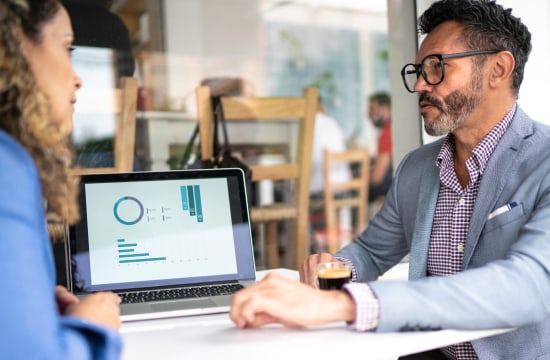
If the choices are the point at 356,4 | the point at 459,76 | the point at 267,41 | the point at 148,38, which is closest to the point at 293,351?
the point at 459,76

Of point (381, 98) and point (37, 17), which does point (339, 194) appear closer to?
point (381, 98)

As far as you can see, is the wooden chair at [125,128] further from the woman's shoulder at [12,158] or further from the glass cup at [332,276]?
the woman's shoulder at [12,158]

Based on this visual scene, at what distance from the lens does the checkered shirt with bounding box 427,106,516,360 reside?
147 centimetres

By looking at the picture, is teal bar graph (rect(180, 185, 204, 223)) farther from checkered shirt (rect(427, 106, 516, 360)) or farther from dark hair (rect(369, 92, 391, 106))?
dark hair (rect(369, 92, 391, 106))

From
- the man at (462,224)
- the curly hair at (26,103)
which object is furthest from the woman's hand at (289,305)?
the curly hair at (26,103)

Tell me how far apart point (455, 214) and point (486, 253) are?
159 millimetres

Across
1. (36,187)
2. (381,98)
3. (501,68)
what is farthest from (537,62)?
(381,98)

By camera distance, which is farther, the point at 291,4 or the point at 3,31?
the point at 291,4

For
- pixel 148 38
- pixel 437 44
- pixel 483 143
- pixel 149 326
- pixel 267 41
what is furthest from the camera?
pixel 267 41

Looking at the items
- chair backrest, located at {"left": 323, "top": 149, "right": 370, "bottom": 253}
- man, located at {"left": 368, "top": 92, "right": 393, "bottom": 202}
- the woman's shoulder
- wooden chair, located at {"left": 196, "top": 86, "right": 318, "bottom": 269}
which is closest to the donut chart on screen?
the woman's shoulder

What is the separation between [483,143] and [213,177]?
2.01 feet

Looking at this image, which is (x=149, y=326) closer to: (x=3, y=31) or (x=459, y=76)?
(x=3, y=31)

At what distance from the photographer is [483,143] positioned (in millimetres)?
1490

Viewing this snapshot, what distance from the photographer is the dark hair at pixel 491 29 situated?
1.58 meters
